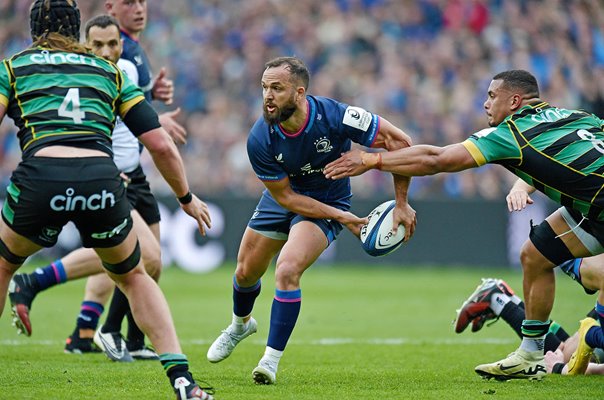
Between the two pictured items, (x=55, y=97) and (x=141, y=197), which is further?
(x=141, y=197)

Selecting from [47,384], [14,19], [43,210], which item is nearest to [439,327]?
[47,384]

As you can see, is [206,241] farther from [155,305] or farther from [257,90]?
[155,305]

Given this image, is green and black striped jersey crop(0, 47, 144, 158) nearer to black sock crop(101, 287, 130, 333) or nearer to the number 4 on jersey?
the number 4 on jersey

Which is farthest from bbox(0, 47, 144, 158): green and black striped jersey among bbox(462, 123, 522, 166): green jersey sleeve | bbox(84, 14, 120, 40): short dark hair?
bbox(84, 14, 120, 40): short dark hair

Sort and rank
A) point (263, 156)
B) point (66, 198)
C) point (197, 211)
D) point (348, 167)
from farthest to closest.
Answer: point (263, 156) → point (348, 167) → point (197, 211) → point (66, 198)

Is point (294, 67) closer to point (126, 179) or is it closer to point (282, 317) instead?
point (282, 317)

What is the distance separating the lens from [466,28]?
20.2m

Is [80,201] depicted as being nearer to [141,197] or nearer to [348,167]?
[348,167]

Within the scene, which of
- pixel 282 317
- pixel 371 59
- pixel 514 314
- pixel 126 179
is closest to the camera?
pixel 282 317

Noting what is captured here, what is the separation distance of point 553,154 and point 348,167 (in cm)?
136

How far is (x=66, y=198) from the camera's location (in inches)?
202

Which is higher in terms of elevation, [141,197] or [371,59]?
[371,59]

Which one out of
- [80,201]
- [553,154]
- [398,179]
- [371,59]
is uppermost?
[371,59]

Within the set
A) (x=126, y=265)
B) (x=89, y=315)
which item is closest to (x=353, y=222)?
(x=126, y=265)
